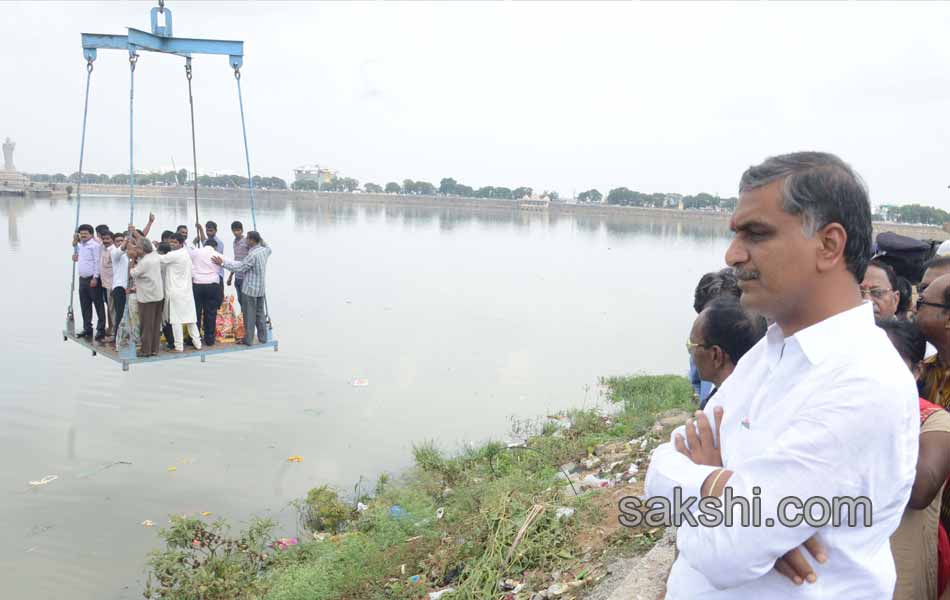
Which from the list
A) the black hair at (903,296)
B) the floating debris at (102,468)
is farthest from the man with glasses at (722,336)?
the floating debris at (102,468)

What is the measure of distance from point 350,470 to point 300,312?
32.9 feet

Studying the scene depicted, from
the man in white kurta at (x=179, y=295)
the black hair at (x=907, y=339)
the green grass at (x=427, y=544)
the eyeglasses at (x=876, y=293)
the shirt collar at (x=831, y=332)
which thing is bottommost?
the green grass at (x=427, y=544)

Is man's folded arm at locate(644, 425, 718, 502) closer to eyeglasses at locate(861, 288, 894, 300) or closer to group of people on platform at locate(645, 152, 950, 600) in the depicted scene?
group of people on platform at locate(645, 152, 950, 600)

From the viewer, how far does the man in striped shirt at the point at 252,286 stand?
8219 millimetres

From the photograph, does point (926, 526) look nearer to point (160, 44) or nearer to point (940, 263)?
point (940, 263)

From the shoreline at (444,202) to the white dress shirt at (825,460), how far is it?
74390mm

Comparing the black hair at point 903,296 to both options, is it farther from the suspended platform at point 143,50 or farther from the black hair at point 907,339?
the suspended platform at point 143,50

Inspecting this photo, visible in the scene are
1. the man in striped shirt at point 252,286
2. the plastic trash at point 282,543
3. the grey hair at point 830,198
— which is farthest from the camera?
the man in striped shirt at point 252,286

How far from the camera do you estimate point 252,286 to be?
820 centimetres

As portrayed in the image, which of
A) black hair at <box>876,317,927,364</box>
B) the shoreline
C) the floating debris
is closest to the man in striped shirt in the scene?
the floating debris

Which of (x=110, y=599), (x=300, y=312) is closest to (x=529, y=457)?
(x=110, y=599)

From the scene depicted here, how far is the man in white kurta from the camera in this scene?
7.61 metres

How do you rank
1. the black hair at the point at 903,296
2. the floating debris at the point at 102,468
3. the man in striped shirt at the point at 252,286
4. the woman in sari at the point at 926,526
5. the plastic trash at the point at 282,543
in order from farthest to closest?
the man in striped shirt at the point at 252,286
the floating debris at the point at 102,468
the plastic trash at the point at 282,543
the black hair at the point at 903,296
the woman in sari at the point at 926,526

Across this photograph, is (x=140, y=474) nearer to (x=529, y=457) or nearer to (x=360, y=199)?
(x=529, y=457)
